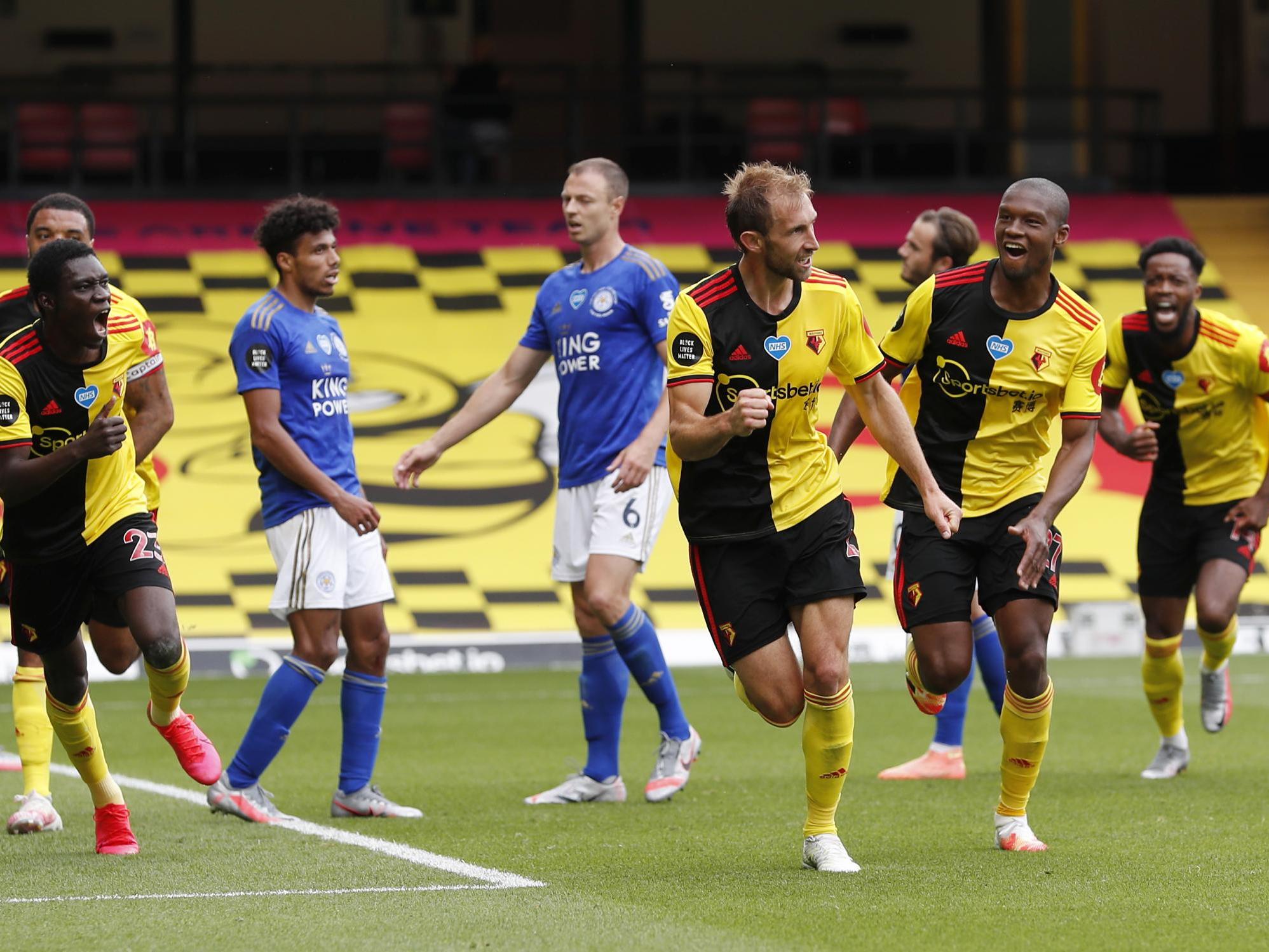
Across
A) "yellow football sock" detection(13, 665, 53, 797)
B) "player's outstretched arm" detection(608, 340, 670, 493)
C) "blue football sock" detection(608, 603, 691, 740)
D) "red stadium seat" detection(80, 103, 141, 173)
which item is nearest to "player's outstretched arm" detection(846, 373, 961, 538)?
"player's outstretched arm" detection(608, 340, 670, 493)

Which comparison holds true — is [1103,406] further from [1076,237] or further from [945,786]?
[1076,237]

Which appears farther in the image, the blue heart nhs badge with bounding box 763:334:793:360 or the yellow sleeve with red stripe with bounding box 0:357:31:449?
the yellow sleeve with red stripe with bounding box 0:357:31:449

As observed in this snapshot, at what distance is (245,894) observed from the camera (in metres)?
5.98

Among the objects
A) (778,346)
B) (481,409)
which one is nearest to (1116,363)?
(481,409)

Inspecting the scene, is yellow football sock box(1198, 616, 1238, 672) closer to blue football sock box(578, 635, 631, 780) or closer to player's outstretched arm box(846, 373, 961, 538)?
blue football sock box(578, 635, 631, 780)

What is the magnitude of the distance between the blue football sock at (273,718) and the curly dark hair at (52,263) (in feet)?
6.27

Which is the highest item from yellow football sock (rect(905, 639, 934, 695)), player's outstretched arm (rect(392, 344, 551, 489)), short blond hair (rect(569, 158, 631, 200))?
short blond hair (rect(569, 158, 631, 200))

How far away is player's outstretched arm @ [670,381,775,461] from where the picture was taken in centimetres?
577

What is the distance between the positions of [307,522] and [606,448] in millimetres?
1377

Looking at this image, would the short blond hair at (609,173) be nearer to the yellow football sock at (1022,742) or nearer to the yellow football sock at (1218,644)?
the yellow football sock at (1022,742)

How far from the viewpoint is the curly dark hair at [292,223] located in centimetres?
780

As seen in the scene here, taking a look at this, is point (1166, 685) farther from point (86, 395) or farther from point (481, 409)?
point (86, 395)

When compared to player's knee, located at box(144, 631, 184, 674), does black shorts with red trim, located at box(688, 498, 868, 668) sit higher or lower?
higher

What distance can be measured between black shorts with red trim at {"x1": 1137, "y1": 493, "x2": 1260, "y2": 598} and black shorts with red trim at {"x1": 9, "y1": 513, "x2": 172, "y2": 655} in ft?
15.0
